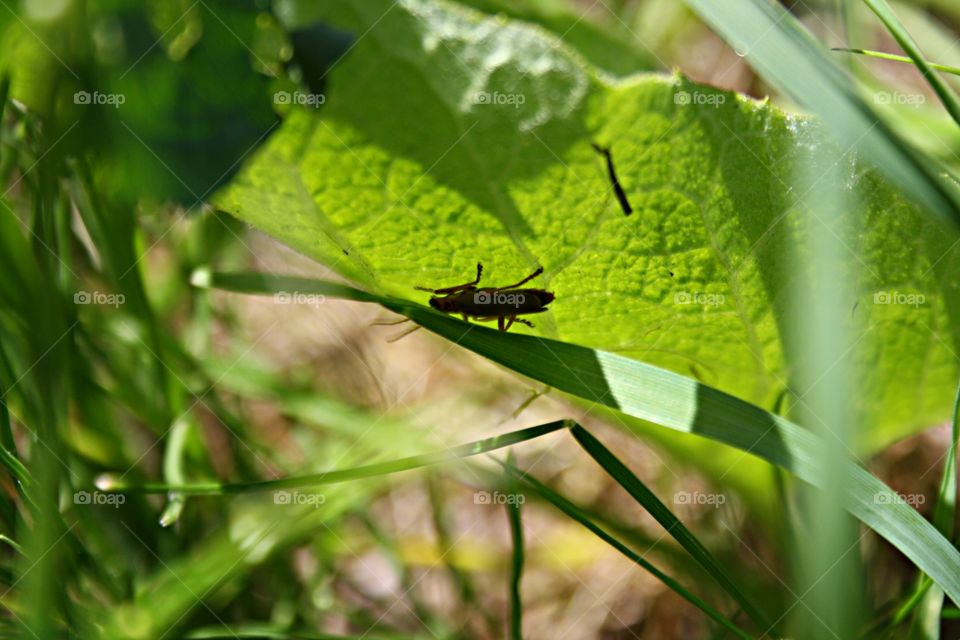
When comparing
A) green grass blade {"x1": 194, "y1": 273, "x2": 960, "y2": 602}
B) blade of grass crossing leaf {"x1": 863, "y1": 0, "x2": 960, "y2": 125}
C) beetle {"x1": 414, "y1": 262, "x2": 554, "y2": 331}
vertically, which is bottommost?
green grass blade {"x1": 194, "y1": 273, "x2": 960, "y2": 602}

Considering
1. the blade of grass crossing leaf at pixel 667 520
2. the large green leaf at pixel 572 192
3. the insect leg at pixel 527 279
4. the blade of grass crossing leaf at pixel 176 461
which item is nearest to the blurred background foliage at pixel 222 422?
the blade of grass crossing leaf at pixel 176 461

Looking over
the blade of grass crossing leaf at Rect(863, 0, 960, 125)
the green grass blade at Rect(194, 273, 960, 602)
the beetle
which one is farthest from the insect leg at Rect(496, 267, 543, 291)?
the blade of grass crossing leaf at Rect(863, 0, 960, 125)

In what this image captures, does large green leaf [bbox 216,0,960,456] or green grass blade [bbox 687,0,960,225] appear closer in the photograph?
green grass blade [bbox 687,0,960,225]

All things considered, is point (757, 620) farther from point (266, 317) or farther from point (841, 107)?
point (266, 317)

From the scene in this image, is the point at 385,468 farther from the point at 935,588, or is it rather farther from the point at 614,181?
the point at 935,588

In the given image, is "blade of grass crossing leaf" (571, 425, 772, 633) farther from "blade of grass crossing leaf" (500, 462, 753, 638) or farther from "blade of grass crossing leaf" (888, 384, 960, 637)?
"blade of grass crossing leaf" (888, 384, 960, 637)

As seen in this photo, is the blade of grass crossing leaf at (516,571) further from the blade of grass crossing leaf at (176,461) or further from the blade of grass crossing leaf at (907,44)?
the blade of grass crossing leaf at (907,44)

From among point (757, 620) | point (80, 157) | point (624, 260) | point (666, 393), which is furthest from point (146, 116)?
point (757, 620)
